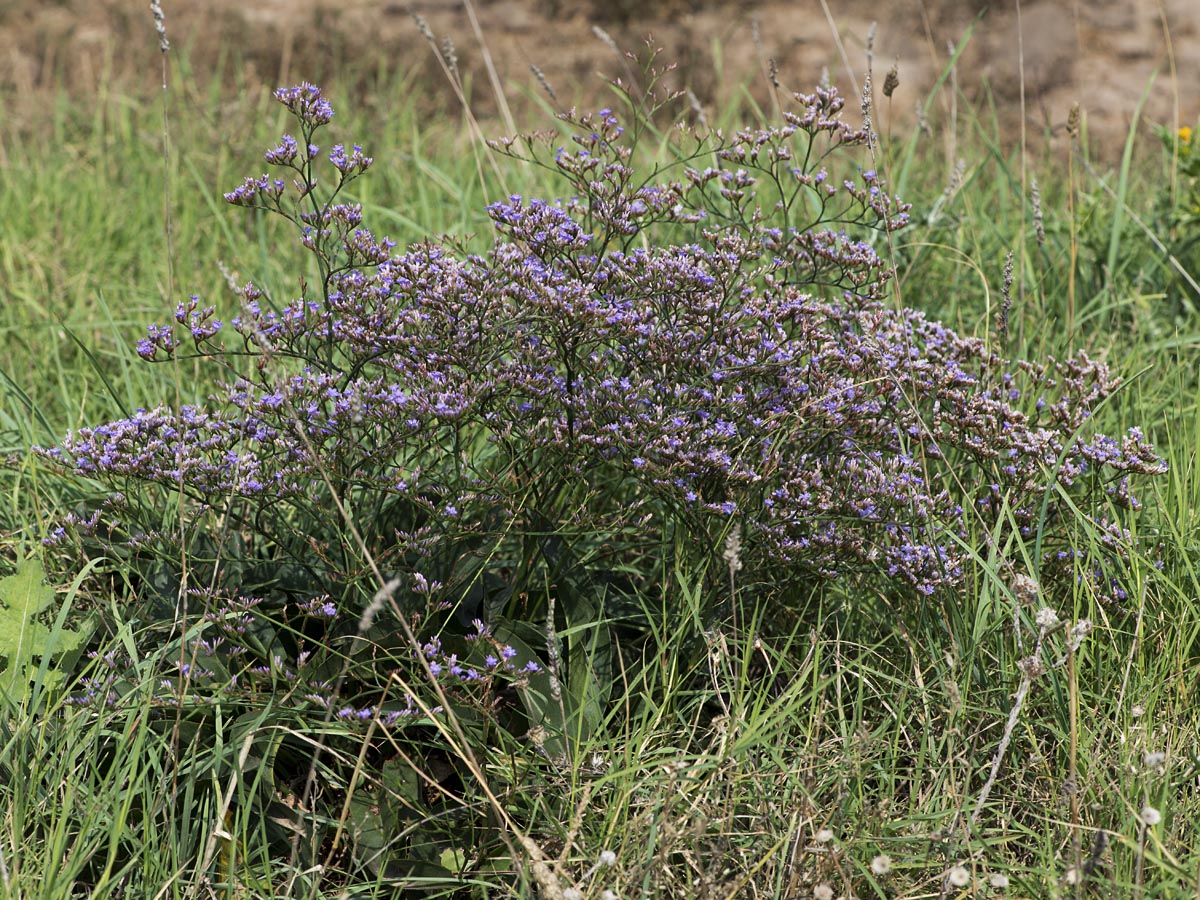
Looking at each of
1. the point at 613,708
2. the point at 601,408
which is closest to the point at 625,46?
the point at 601,408

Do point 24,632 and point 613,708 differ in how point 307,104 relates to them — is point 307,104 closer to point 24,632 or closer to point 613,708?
point 24,632

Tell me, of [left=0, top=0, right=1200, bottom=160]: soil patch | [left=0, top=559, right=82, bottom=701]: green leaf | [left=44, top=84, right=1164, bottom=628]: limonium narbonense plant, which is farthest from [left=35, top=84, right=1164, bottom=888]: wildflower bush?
[left=0, top=0, right=1200, bottom=160]: soil patch

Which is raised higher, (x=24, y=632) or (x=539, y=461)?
(x=539, y=461)

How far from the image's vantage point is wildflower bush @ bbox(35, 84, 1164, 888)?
234 cm

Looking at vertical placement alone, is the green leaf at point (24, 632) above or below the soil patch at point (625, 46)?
below

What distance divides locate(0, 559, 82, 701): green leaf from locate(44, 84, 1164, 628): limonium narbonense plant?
214 millimetres

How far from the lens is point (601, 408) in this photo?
2.38 m

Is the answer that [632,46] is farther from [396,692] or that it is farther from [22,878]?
[22,878]

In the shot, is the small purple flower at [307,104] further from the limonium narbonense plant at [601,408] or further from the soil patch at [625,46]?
the soil patch at [625,46]

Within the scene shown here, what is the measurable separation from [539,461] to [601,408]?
0.29 metres

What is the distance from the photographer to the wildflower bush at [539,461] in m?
2.34

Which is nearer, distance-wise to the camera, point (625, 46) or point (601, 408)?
point (601, 408)

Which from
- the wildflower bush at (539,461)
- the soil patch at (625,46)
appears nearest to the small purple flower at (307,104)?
the wildflower bush at (539,461)

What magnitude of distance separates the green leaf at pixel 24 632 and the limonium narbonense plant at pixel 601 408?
8.4 inches
